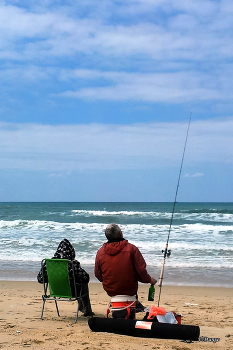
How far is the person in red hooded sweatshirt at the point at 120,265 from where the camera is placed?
14.1 ft

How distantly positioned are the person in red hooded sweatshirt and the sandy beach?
1.59ft

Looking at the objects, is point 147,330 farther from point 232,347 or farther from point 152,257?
point 152,257

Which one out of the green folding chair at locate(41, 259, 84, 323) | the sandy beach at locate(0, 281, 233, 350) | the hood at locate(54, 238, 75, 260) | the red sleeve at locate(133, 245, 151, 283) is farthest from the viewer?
the hood at locate(54, 238, 75, 260)

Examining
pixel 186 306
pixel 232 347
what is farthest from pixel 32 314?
pixel 232 347

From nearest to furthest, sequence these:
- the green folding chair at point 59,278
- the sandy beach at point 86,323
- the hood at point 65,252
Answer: the sandy beach at point 86,323 → the green folding chair at point 59,278 → the hood at point 65,252

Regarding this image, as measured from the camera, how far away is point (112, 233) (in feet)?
14.2

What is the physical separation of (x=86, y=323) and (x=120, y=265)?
1206 mm

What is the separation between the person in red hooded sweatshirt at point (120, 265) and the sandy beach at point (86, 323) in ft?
1.59

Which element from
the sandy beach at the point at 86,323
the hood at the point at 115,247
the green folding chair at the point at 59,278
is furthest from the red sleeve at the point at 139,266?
the green folding chair at the point at 59,278

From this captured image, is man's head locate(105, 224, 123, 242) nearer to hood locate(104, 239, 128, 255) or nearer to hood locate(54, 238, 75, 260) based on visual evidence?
hood locate(104, 239, 128, 255)

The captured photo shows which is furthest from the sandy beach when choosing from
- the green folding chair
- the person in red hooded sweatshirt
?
the person in red hooded sweatshirt

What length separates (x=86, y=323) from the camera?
5.09 metres

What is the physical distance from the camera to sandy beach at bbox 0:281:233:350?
413cm

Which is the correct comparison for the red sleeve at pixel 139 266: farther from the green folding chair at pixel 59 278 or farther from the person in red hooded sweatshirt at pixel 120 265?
the green folding chair at pixel 59 278
